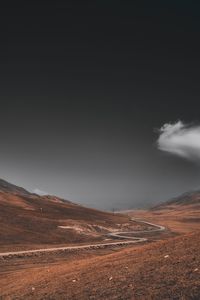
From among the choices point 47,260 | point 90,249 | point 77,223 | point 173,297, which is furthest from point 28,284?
point 77,223

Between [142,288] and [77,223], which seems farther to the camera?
[77,223]

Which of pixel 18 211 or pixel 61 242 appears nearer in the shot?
Answer: pixel 61 242

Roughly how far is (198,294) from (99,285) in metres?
9.46

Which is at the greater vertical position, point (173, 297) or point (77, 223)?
point (77, 223)

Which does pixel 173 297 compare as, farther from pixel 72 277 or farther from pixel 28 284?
pixel 28 284

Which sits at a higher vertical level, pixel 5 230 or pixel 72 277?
pixel 5 230

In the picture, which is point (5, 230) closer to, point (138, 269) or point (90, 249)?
point (90, 249)

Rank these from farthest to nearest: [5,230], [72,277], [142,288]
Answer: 1. [5,230]
2. [72,277]
3. [142,288]

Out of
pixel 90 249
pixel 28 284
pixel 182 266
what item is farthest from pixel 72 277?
pixel 90 249

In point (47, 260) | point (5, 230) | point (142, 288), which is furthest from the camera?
point (5, 230)

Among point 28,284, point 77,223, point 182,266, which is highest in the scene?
point 77,223

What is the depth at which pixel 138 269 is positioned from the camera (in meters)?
32.4

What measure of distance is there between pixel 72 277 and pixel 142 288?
1140 cm

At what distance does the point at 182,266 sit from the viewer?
1155 inches
